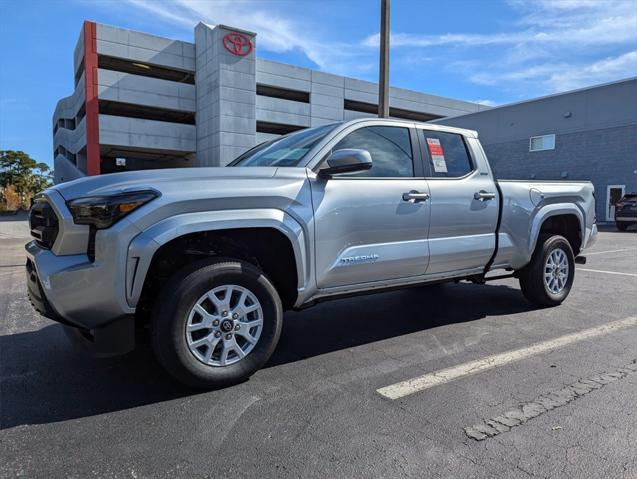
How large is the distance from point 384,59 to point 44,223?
10.4 metres

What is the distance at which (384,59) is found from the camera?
468 inches

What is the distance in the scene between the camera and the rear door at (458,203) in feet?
14.0

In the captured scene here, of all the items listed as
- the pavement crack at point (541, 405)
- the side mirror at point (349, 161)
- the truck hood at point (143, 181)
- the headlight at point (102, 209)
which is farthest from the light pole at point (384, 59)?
the headlight at point (102, 209)

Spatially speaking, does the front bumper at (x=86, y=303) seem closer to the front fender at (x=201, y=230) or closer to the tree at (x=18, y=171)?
the front fender at (x=201, y=230)

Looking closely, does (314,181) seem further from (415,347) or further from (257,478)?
(257,478)

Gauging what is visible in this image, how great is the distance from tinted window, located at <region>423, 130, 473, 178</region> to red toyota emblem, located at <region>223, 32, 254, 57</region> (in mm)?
34423

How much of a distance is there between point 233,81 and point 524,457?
3699 cm

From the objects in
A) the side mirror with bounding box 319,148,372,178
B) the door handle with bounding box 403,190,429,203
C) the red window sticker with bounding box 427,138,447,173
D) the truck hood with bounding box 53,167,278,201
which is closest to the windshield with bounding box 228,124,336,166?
the side mirror with bounding box 319,148,372,178

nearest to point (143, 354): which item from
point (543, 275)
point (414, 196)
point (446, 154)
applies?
point (414, 196)

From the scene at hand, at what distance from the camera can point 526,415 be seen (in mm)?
2789

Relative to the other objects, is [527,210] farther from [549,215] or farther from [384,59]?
[384,59]

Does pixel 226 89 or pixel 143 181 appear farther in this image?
pixel 226 89

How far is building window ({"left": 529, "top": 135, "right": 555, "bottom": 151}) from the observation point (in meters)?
27.3

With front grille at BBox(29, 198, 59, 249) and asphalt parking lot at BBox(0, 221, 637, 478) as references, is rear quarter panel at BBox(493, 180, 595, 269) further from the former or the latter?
front grille at BBox(29, 198, 59, 249)
